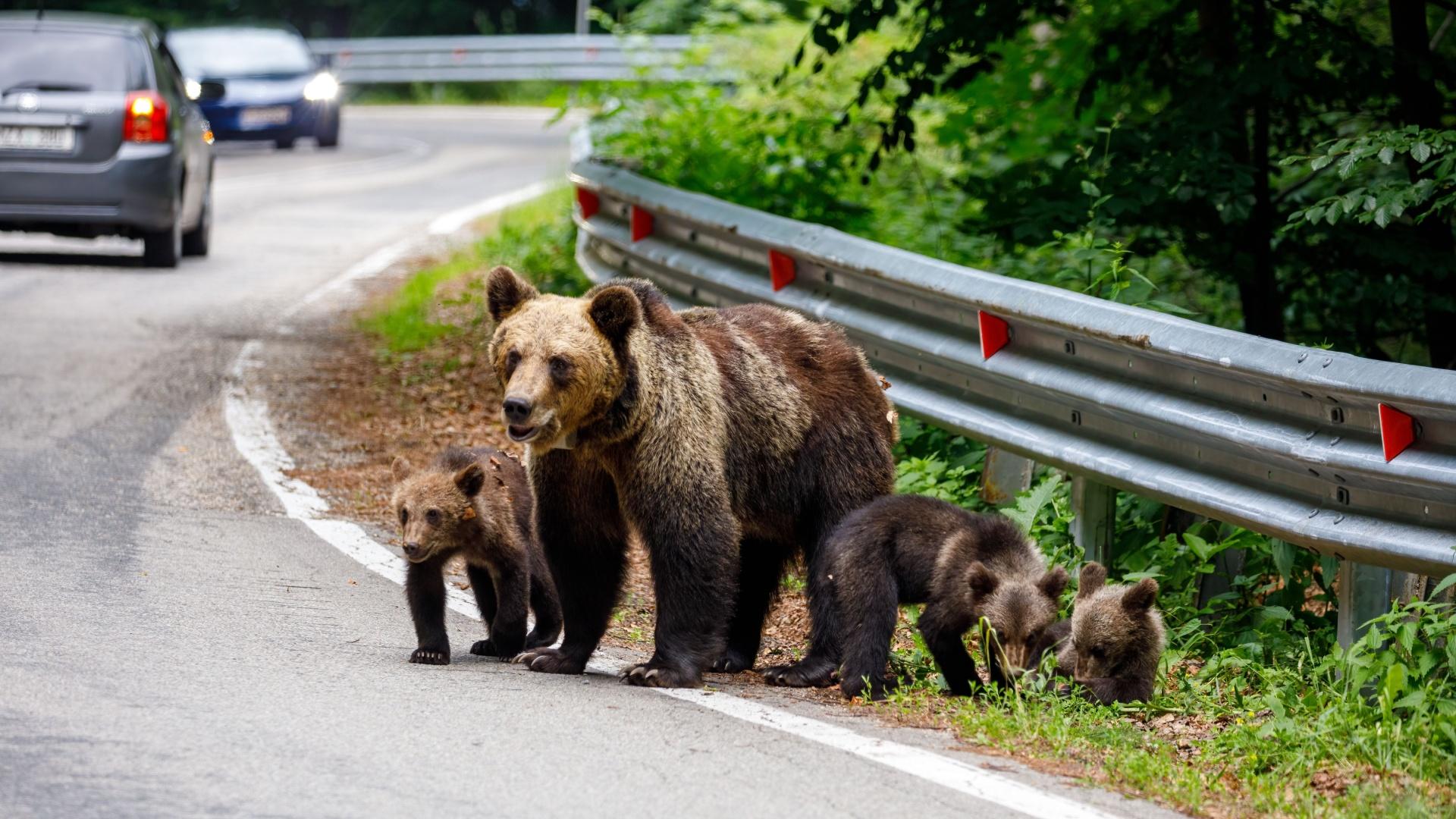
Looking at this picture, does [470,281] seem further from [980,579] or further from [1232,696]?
[1232,696]

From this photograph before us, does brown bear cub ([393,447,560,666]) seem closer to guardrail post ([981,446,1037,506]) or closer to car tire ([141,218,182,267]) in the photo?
guardrail post ([981,446,1037,506])

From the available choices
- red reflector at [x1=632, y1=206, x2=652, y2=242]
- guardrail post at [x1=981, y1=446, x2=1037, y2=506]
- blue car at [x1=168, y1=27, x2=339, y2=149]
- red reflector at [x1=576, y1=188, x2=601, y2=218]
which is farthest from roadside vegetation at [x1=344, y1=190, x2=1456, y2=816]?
blue car at [x1=168, y1=27, x2=339, y2=149]

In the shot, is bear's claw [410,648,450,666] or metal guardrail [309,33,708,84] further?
metal guardrail [309,33,708,84]

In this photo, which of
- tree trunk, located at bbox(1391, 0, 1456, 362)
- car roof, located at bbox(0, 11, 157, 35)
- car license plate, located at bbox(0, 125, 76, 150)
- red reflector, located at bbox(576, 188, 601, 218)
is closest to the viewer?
tree trunk, located at bbox(1391, 0, 1456, 362)

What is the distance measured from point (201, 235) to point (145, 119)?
2.17 m

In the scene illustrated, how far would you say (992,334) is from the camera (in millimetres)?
7738

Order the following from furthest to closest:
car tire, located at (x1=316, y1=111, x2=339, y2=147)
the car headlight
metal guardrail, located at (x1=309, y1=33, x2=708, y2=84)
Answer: metal guardrail, located at (x1=309, y1=33, x2=708, y2=84), car tire, located at (x1=316, y1=111, x2=339, y2=147), the car headlight

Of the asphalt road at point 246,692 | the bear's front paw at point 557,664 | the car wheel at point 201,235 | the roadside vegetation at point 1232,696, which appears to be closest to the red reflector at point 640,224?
the asphalt road at point 246,692

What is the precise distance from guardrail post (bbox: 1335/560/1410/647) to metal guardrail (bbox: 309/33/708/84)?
36.9 meters

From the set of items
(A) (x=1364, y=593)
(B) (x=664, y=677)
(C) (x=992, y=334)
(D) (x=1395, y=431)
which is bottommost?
(B) (x=664, y=677)

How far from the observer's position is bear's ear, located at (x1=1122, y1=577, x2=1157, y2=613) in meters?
6.07

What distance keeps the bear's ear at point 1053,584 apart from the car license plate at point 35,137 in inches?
510

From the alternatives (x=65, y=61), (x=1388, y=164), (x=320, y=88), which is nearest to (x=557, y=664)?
(x=1388, y=164)

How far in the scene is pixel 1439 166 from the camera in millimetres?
7871
